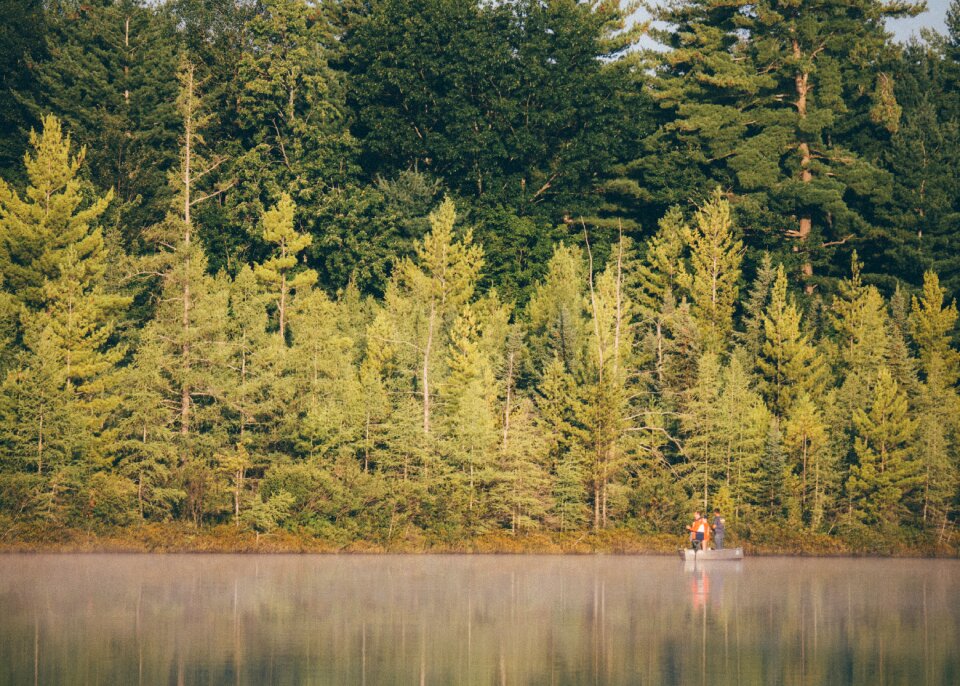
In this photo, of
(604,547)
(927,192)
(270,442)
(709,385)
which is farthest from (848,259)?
(270,442)

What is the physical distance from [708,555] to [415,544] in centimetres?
1247

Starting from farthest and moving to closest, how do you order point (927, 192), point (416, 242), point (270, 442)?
point (927, 192)
point (416, 242)
point (270, 442)

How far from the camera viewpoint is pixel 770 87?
91375 millimetres

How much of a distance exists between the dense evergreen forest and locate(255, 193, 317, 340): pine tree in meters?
0.27

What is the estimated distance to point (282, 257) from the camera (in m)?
72.8

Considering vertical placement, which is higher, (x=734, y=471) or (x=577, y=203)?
(x=577, y=203)

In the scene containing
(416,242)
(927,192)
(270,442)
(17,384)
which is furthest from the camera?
(927,192)

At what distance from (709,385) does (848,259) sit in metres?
28.0

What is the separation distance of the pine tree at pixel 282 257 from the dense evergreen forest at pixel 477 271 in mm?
271

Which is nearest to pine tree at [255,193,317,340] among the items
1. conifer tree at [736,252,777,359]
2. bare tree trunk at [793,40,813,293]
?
conifer tree at [736,252,777,359]

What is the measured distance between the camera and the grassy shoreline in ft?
188

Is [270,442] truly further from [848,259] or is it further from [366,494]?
[848,259]

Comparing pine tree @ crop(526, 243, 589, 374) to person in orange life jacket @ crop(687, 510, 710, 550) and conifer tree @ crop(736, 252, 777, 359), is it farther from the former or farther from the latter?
person in orange life jacket @ crop(687, 510, 710, 550)

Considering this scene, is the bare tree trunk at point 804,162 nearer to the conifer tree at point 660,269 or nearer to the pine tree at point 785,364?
the conifer tree at point 660,269
